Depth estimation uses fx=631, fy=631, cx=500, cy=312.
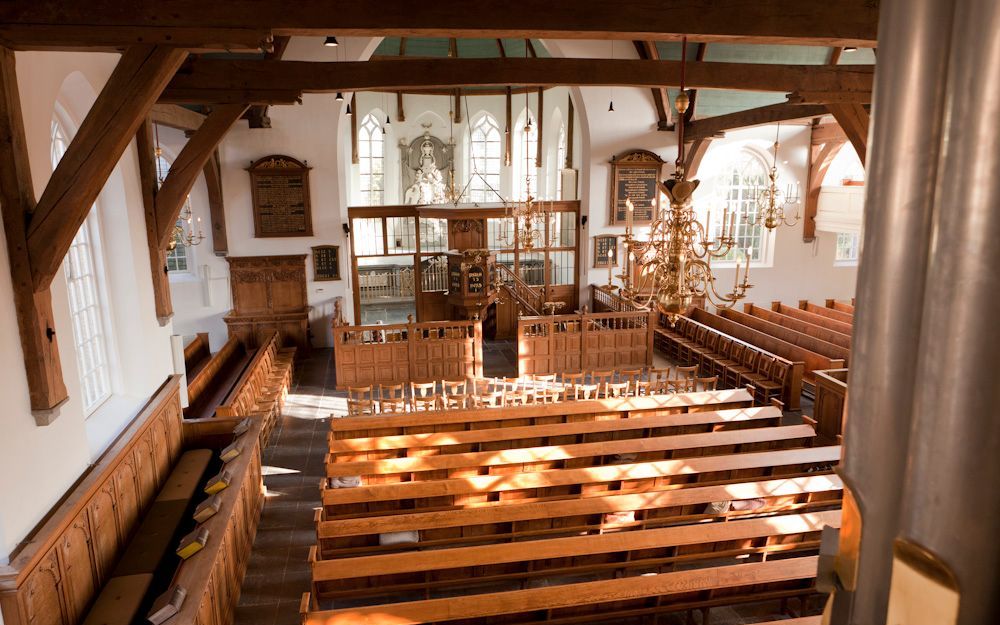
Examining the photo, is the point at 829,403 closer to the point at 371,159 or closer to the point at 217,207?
the point at 217,207

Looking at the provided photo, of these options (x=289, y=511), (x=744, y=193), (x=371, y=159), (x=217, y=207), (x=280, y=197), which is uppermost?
(x=371, y=159)

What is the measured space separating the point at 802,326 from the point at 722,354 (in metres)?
2.33

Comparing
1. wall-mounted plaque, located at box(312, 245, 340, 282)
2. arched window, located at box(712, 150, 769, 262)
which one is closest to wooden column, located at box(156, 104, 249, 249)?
wall-mounted plaque, located at box(312, 245, 340, 282)

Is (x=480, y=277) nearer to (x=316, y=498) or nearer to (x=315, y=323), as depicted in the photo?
(x=315, y=323)

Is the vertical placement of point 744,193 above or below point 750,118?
below

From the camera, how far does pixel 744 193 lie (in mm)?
16891

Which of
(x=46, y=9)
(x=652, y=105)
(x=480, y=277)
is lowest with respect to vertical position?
(x=480, y=277)

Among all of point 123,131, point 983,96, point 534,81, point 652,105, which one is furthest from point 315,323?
point 983,96

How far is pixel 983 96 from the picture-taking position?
0.60 metres

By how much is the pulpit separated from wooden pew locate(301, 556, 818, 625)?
8297 millimetres

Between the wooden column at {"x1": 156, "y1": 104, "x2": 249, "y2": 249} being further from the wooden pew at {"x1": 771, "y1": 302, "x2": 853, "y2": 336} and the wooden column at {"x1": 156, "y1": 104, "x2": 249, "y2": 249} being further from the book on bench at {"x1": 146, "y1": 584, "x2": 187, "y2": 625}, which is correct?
the wooden pew at {"x1": 771, "y1": 302, "x2": 853, "y2": 336}

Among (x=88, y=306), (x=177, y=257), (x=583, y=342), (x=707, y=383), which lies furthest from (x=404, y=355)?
(x=177, y=257)

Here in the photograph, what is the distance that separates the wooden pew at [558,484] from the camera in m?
6.10

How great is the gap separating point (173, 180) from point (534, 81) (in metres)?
4.66
